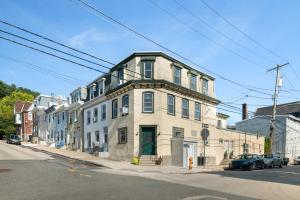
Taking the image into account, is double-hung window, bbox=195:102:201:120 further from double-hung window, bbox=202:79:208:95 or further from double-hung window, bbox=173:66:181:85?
double-hung window, bbox=173:66:181:85

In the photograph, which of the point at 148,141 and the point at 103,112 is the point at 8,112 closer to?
the point at 103,112

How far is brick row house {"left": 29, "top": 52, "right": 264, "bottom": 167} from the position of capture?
110 ft

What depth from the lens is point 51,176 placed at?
19.3 metres

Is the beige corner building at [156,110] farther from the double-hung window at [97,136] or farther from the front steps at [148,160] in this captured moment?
the double-hung window at [97,136]

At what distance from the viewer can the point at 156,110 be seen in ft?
111

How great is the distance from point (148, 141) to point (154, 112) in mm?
2512

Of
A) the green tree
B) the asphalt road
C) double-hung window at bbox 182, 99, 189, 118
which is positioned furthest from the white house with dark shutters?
the green tree

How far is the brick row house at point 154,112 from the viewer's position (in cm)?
3366

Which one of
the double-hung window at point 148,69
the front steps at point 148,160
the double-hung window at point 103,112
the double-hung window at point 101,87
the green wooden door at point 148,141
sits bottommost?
the front steps at point 148,160

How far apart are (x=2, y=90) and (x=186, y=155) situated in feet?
308

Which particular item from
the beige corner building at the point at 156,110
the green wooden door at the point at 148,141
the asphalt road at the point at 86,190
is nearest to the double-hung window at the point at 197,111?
the beige corner building at the point at 156,110

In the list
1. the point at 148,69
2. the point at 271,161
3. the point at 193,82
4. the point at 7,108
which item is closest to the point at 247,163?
the point at 271,161

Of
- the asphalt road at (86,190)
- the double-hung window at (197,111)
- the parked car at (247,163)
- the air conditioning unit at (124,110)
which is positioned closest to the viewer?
the asphalt road at (86,190)

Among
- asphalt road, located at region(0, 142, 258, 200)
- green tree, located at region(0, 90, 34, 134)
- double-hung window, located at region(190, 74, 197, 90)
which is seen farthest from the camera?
green tree, located at region(0, 90, 34, 134)
